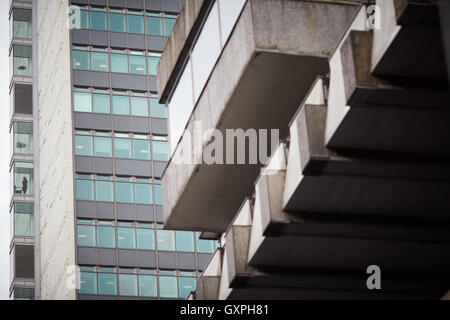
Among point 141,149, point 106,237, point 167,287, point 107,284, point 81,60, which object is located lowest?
point 107,284

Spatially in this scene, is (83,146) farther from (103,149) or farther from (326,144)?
(326,144)

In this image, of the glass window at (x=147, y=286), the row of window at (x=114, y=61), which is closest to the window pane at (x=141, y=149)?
the row of window at (x=114, y=61)

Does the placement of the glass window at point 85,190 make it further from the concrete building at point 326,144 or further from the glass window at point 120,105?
the concrete building at point 326,144

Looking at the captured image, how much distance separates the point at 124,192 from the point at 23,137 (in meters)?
14.4

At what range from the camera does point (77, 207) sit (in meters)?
68.6

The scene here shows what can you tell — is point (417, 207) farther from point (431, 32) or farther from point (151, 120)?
point (151, 120)

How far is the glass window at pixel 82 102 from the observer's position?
7175 cm

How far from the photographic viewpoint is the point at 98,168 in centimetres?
7031

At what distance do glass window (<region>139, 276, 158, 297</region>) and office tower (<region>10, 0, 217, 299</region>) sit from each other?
69mm

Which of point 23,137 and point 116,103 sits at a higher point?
point 23,137

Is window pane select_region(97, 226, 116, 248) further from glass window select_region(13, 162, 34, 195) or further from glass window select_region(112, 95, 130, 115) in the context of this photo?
glass window select_region(13, 162, 34, 195)

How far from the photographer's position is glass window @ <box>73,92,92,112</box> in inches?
2825

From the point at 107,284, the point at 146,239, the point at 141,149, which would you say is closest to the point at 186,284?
the point at 146,239

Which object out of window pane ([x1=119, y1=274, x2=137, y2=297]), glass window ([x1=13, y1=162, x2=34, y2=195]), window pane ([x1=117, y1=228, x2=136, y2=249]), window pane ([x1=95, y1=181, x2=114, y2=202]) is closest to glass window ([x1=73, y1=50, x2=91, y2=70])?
window pane ([x1=95, y1=181, x2=114, y2=202])
